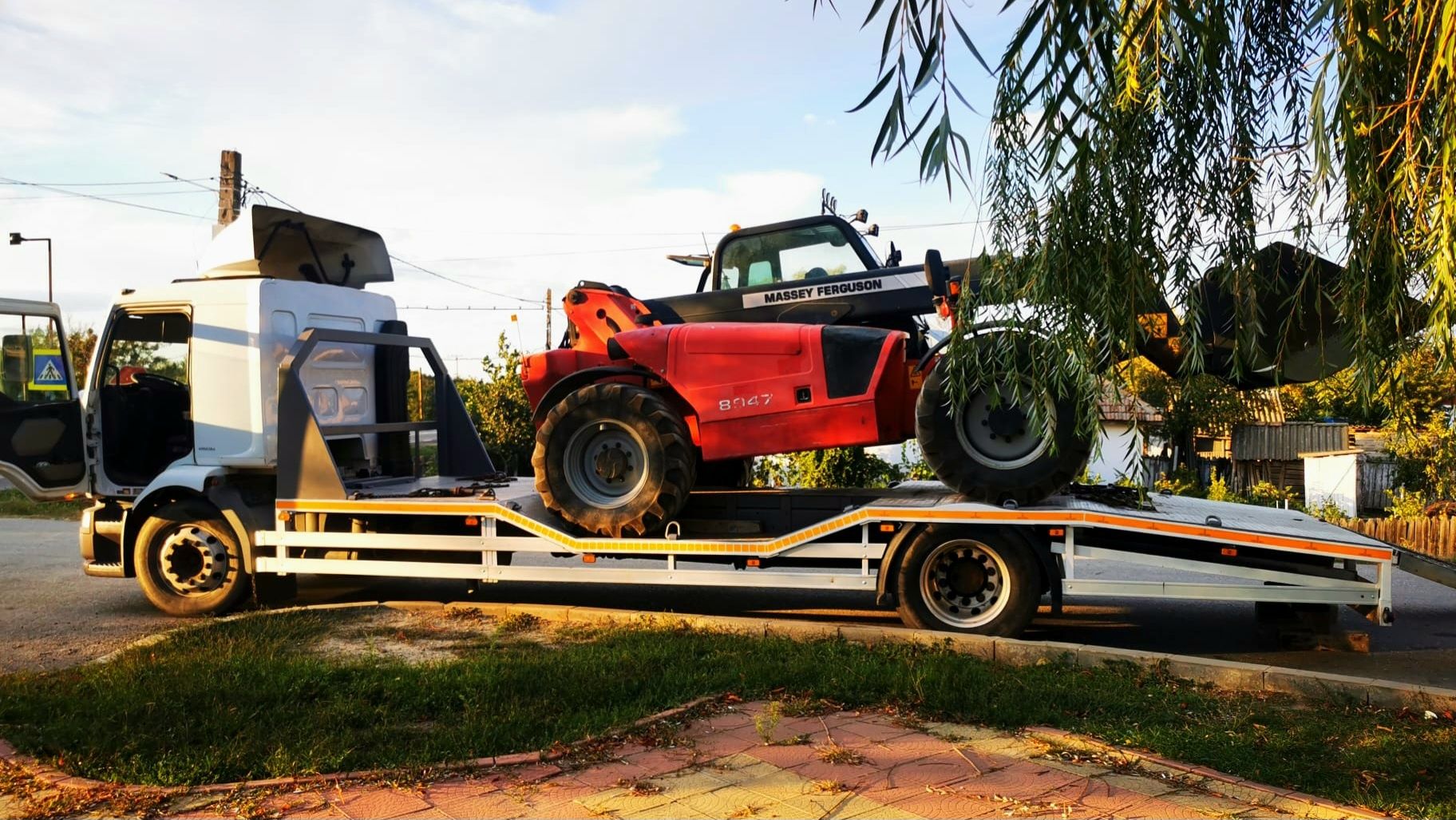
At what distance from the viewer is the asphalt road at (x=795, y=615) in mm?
7512

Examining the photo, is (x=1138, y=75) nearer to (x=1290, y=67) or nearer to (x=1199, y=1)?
(x=1199, y=1)

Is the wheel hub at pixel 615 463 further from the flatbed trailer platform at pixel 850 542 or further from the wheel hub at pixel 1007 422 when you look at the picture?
the wheel hub at pixel 1007 422

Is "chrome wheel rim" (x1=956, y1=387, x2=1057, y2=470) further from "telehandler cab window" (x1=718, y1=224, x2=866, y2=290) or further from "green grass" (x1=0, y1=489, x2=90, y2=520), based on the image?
"green grass" (x1=0, y1=489, x2=90, y2=520)

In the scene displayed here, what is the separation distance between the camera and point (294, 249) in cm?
976

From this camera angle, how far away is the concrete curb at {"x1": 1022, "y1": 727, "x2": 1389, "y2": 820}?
4234mm

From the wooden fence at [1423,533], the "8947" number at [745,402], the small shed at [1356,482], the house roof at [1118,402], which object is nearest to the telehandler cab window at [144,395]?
the "8947" number at [745,402]

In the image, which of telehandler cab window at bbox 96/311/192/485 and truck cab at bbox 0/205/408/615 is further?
telehandler cab window at bbox 96/311/192/485

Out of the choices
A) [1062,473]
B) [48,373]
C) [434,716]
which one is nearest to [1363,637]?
[1062,473]

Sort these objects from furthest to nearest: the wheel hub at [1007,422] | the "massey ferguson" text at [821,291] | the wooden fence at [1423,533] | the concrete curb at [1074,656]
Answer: the wooden fence at [1423,533]
the "massey ferguson" text at [821,291]
the wheel hub at [1007,422]
the concrete curb at [1074,656]

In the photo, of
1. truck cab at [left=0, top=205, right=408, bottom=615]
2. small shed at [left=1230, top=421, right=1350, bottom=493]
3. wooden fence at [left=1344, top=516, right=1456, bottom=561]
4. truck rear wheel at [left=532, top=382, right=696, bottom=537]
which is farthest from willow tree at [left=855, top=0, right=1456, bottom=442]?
small shed at [left=1230, top=421, right=1350, bottom=493]

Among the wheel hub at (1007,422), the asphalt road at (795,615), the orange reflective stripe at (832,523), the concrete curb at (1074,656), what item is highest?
the wheel hub at (1007,422)

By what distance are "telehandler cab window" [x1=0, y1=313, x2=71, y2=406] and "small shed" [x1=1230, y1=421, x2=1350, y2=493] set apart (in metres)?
25.9

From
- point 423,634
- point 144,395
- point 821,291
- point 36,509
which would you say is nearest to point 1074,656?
point 821,291

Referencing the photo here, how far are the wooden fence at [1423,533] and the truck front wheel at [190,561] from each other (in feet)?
43.3
